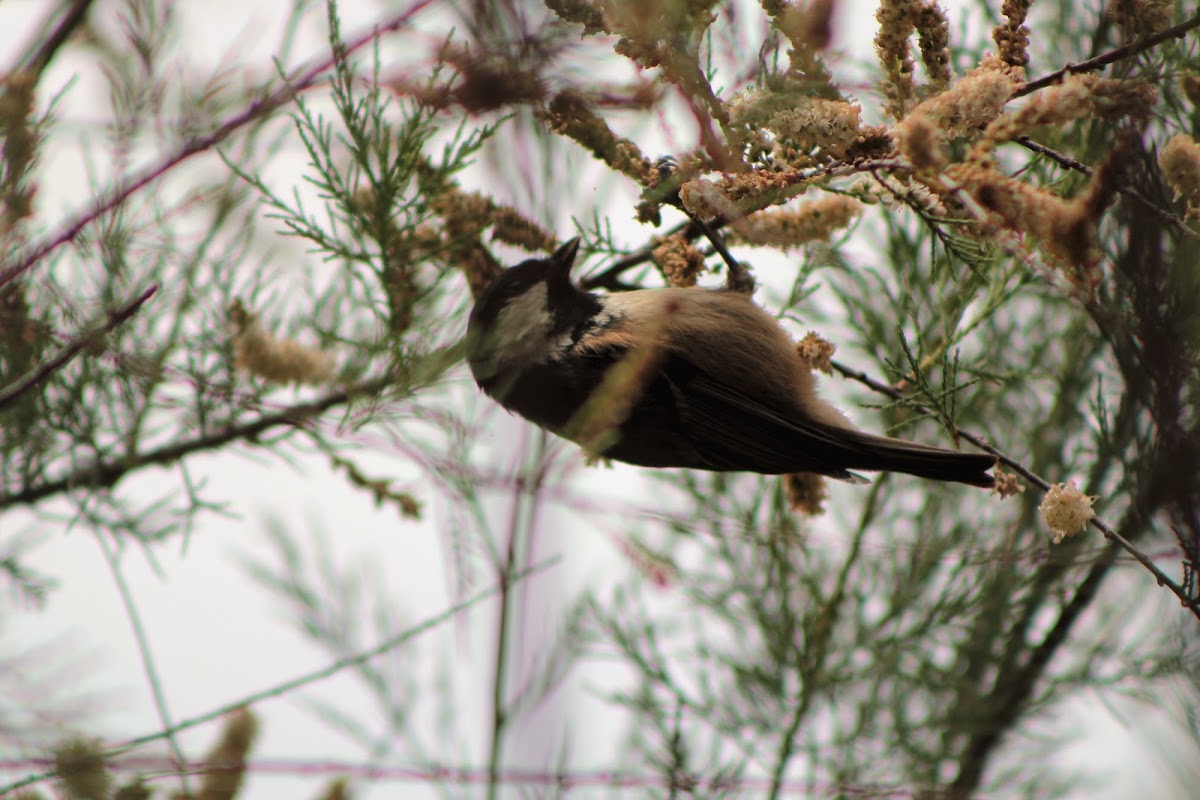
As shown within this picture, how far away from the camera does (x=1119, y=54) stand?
3.59 feet

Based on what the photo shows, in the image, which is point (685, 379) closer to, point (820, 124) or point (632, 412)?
point (632, 412)

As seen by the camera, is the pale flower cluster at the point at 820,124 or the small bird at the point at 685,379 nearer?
the pale flower cluster at the point at 820,124

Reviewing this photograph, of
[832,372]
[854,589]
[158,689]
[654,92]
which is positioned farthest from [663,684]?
[654,92]

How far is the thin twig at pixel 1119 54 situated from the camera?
106cm

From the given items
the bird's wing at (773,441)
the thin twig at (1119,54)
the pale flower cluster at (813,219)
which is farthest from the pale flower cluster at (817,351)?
the thin twig at (1119,54)

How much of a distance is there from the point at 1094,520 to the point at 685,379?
1024 millimetres

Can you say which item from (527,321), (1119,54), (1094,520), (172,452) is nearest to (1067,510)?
(1094,520)

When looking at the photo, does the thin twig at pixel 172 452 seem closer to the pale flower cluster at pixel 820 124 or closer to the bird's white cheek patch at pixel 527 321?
the bird's white cheek patch at pixel 527 321

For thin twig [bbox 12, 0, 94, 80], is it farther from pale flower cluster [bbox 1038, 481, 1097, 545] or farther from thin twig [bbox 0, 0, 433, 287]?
pale flower cluster [bbox 1038, 481, 1097, 545]

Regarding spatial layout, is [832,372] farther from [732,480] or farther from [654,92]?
[732,480]

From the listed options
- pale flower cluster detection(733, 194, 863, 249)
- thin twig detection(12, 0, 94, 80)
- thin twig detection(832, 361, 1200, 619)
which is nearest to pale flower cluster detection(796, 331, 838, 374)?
thin twig detection(832, 361, 1200, 619)

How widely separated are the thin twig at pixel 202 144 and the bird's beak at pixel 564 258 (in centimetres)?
52

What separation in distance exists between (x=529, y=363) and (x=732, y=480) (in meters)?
0.64

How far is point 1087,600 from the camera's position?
83.7 inches
